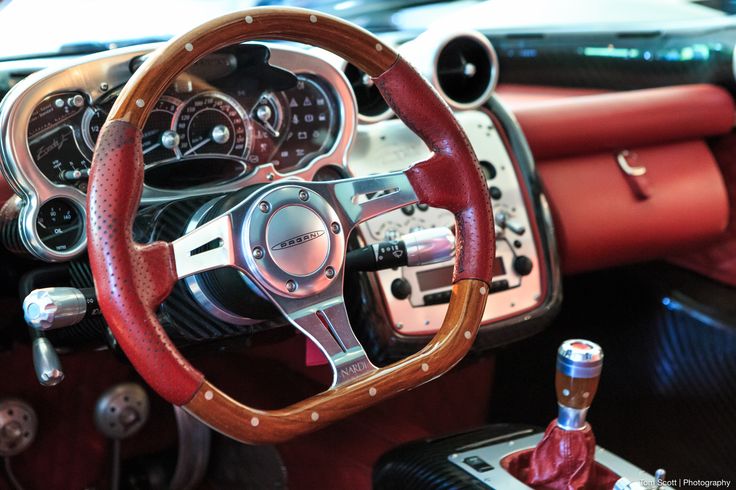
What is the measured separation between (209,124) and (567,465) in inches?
28.8

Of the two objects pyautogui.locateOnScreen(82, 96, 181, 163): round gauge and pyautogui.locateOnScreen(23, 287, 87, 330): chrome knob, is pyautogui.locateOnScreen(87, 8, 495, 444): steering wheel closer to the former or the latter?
pyautogui.locateOnScreen(23, 287, 87, 330): chrome knob

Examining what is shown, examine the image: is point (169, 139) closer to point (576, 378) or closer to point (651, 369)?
point (576, 378)

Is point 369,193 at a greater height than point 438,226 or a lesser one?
greater

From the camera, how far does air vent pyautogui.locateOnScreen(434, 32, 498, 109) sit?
64.9 inches

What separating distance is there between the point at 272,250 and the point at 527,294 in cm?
71

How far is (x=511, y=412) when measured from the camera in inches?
83.2

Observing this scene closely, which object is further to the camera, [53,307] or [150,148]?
[150,148]

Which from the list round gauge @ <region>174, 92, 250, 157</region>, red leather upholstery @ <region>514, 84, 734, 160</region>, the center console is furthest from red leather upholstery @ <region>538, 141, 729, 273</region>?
round gauge @ <region>174, 92, 250, 157</region>

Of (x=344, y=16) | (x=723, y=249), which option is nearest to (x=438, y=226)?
(x=723, y=249)

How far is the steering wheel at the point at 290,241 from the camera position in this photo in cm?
94

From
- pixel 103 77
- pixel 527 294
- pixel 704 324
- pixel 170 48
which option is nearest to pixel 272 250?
pixel 170 48

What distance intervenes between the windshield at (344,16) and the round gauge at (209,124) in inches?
8.8

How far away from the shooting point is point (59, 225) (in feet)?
3.85

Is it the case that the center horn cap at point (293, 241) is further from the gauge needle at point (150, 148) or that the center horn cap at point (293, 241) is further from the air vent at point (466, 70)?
the air vent at point (466, 70)
